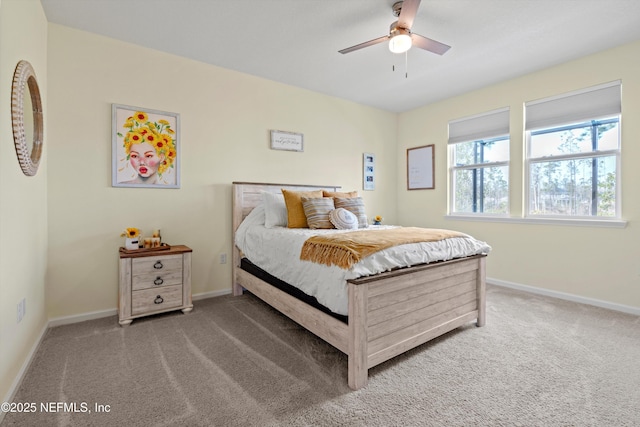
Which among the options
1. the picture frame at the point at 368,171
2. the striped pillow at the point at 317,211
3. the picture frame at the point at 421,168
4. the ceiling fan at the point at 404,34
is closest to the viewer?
Answer: the ceiling fan at the point at 404,34

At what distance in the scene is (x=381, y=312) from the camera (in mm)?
1771

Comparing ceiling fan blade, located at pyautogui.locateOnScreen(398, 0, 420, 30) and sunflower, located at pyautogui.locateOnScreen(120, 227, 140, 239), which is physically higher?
ceiling fan blade, located at pyautogui.locateOnScreen(398, 0, 420, 30)

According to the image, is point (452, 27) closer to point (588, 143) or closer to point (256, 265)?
point (588, 143)

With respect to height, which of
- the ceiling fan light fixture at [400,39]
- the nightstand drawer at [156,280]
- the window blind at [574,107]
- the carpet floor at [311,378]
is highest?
the ceiling fan light fixture at [400,39]

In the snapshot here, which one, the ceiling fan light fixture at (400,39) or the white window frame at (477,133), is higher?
the ceiling fan light fixture at (400,39)

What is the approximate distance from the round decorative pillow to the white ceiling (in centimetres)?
161

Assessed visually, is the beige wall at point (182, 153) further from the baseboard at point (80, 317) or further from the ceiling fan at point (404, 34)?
the ceiling fan at point (404, 34)

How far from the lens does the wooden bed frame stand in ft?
5.41

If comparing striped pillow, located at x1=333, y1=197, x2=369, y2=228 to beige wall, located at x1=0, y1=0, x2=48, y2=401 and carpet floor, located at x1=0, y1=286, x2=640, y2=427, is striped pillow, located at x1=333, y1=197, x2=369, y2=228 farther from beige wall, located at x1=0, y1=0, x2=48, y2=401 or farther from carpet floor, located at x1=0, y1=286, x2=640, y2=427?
beige wall, located at x1=0, y1=0, x2=48, y2=401

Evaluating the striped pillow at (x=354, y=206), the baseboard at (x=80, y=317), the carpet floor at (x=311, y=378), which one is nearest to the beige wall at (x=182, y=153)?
the baseboard at (x=80, y=317)

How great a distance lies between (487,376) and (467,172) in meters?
3.10

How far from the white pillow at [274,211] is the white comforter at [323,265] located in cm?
12

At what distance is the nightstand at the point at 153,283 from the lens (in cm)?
248

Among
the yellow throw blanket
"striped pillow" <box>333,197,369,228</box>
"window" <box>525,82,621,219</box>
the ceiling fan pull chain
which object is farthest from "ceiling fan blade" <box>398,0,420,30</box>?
"window" <box>525,82,621,219</box>
